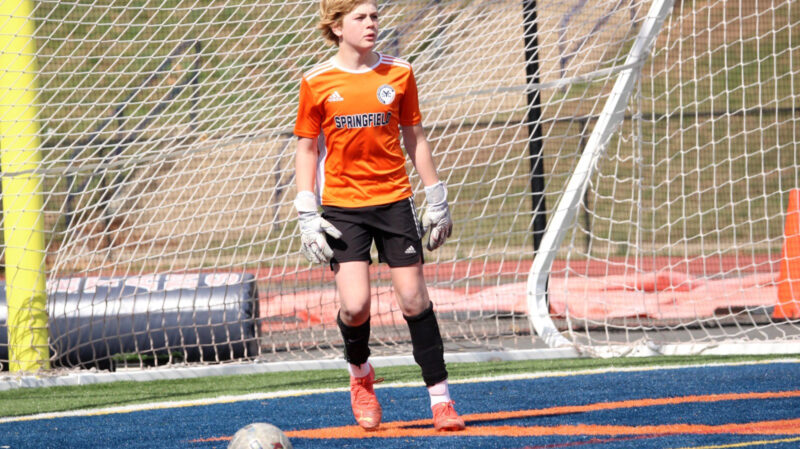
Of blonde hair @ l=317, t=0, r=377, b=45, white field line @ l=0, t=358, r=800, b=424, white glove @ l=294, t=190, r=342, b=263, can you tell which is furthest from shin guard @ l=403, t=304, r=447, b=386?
white field line @ l=0, t=358, r=800, b=424

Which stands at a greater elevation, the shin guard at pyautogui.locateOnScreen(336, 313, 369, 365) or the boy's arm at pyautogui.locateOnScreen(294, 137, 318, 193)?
the boy's arm at pyautogui.locateOnScreen(294, 137, 318, 193)

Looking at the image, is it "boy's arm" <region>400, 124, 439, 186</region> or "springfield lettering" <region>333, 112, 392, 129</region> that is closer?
"springfield lettering" <region>333, 112, 392, 129</region>

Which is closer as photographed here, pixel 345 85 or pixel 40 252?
pixel 345 85

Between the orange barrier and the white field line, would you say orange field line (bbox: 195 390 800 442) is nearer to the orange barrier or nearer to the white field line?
the white field line

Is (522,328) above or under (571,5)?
under

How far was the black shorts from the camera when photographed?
3.74 meters

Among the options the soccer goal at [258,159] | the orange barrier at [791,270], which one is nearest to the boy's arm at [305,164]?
the soccer goal at [258,159]

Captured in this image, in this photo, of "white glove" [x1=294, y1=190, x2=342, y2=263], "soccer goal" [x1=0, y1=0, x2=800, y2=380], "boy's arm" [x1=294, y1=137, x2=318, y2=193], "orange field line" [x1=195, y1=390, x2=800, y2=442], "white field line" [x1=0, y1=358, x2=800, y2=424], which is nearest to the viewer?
"orange field line" [x1=195, y1=390, x2=800, y2=442]

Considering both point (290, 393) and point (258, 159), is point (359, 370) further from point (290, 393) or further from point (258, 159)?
point (258, 159)

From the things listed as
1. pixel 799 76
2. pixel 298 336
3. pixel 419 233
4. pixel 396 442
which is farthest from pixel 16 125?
pixel 799 76

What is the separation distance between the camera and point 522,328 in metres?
7.34

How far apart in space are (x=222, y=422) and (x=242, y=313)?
2248mm

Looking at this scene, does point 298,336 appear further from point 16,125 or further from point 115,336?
point 16,125

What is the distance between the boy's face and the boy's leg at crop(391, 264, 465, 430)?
84 cm
